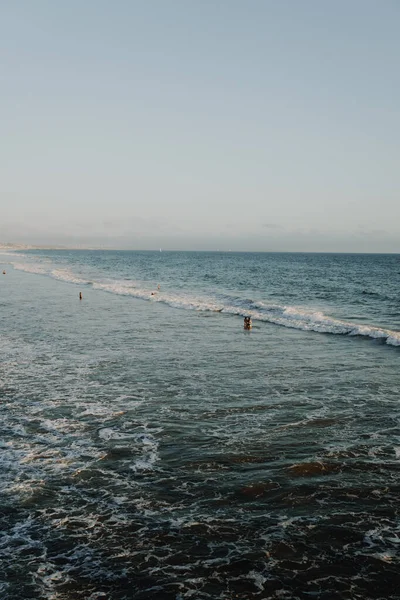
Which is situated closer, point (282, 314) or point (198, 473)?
point (198, 473)

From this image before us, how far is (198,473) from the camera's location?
10.4m

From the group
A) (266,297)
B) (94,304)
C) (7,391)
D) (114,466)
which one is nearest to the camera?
(114,466)

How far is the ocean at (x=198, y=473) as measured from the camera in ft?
23.6

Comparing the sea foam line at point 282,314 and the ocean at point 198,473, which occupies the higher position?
the sea foam line at point 282,314

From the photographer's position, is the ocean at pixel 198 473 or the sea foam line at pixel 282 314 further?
the sea foam line at pixel 282 314

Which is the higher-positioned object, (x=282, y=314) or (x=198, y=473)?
(x=282, y=314)

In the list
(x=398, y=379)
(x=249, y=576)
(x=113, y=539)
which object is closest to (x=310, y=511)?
(x=249, y=576)

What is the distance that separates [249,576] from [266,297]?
4613cm

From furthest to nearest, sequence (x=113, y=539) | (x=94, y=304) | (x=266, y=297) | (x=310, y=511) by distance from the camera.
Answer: (x=266, y=297)
(x=94, y=304)
(x=310, y=511)
(x=113, y=539)

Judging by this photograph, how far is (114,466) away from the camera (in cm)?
1081

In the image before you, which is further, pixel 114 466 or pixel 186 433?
pixel 186 433

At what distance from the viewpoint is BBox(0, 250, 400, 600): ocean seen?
721 centimetres

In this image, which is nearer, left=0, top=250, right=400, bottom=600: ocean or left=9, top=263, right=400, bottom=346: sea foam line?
left=0, top=250, right=400, bottom=600: ocean

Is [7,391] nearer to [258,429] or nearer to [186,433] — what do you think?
[186,433]
